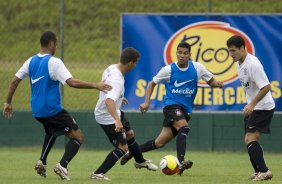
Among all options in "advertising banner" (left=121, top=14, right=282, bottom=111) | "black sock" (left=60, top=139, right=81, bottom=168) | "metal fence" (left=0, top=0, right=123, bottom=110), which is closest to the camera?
"black sock" (left=60, top=139, right=81, bottom=168)

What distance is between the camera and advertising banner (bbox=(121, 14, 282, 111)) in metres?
17.3

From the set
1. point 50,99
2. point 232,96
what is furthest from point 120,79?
point 232,96

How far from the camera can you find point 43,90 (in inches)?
467

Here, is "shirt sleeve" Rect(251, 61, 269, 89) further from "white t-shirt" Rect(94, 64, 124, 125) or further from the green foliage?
the green foliage

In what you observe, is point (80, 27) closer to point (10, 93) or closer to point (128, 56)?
point (10, 93)

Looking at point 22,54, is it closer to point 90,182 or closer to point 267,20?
point 267,20

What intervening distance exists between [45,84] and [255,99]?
2.67 m

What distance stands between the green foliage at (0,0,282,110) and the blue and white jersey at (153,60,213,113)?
535 cm

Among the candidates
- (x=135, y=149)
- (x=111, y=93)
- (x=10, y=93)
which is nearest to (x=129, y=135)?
(x=135, y=149)

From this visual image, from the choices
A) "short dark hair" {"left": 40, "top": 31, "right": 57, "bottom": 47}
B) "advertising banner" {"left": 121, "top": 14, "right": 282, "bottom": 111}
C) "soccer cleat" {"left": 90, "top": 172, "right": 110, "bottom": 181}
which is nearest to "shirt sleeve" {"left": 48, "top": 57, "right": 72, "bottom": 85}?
"short dark hair" {"left": 40, "top": 31, "right": 57, "bottom": 47}

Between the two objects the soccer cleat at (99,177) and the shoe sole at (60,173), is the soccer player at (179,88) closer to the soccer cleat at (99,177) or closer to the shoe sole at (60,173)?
the soccer cleat at (99,177)

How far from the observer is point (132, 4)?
790 inches

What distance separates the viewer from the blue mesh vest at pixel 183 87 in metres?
13.3

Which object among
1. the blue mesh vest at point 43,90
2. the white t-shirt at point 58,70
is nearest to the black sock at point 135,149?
the blue mesh vest at point 43,90
